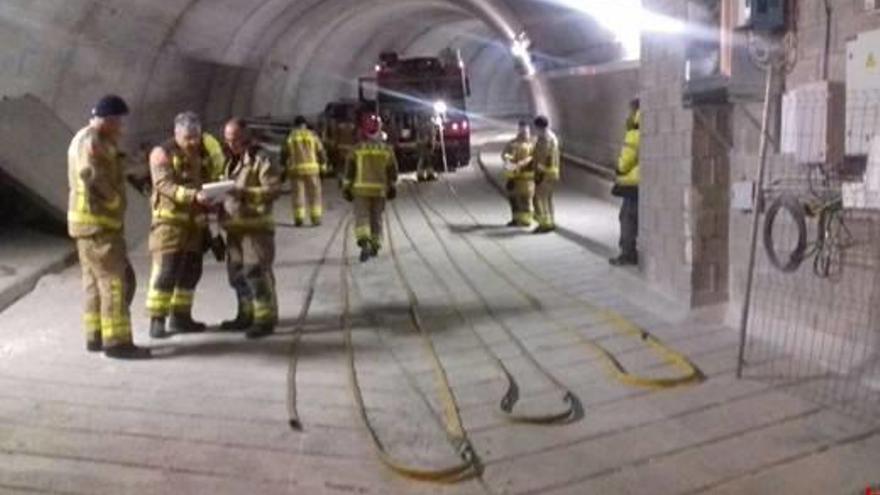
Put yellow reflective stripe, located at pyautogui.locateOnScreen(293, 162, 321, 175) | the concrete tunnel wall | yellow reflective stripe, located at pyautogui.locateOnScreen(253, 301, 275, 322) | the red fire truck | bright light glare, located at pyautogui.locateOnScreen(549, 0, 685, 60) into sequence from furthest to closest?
1. the red fire truck
2. yellow reflective stripe, located at pyautogui.locateOnScreen(293, 162, 321, 175)
3. bright light glare, located at pyautogui.locateOnScreen(549, 0, 685, 60)
4. the concrete tunnel wall
5. yellow reflective stripe, located at pyautogui.locateOnScreen(253, 301, 275, 322)

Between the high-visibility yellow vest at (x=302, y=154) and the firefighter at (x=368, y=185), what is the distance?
2.59 m

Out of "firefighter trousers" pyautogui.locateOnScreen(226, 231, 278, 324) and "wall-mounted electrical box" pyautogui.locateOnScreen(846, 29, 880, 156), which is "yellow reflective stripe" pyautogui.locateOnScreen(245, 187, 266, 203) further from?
"wall-mounted electrical box" pyautogui.locateOnScreen(846, 29, 880, 156)

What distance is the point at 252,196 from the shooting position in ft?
22.3

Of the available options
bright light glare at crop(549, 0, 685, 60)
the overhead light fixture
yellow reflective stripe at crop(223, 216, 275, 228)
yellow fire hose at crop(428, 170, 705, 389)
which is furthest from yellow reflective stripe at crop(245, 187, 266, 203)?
the overhead light fixture

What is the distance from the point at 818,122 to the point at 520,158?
6923mm

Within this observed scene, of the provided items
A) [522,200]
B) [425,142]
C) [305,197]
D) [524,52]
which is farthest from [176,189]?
[524,52]

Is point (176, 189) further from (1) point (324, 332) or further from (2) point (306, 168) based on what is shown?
(2) point (306, 168)

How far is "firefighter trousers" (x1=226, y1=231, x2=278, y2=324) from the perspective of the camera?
6.84m

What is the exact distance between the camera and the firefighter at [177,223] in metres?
6.50

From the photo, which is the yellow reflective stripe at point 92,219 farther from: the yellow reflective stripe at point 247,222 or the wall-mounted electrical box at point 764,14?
the wall-mounted electrical box at point 764,14

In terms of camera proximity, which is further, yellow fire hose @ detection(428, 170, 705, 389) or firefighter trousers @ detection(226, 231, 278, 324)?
firefighter trousers @ detection(226, 231, 278, 324)

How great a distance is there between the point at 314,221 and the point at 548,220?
3577 mm

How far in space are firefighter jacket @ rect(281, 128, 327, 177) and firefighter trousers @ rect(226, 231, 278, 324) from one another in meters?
6.04

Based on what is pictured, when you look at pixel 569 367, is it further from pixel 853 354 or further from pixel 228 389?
pixel 228 389
